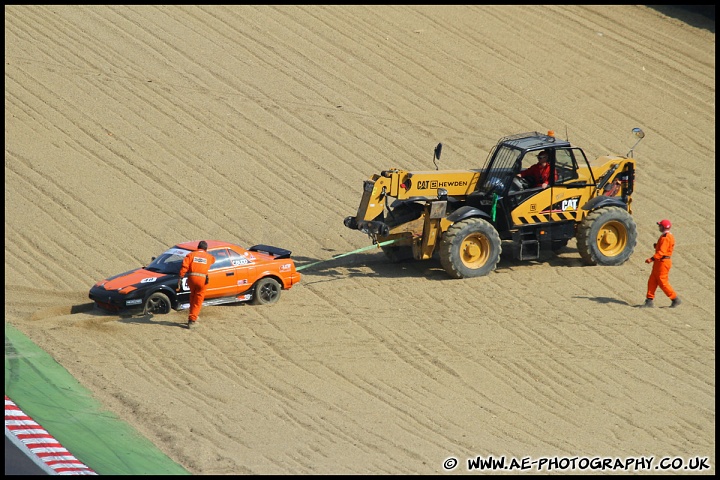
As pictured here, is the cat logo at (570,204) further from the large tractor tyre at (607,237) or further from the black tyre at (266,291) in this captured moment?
the black tyre at (266,291)

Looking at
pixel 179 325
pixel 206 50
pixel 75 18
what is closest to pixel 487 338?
pixel 179 325

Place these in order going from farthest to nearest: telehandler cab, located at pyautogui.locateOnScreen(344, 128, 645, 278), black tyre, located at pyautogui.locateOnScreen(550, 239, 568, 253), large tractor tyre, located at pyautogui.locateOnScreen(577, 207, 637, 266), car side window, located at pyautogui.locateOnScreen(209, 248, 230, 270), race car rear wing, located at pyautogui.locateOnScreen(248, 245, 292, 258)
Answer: black tyre, located at pyautogui.locateOnScreen(550, 239, 568, 253) → large tractor tyre, located at pyautogui.locateOnScreen(577, 207, 637, 266) → telehandler cab, located at pyautogui.locateOnScreen(344, 128, 645, 278) → race car rear wing, located at pyautogui.locateOnScreen(248, 245, 292, 258) → car side window, located at pyautogui.locateOnScreen(209, 248, 230, 270)

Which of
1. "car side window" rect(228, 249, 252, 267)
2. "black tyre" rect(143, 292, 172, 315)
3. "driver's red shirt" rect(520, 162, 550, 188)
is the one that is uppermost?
"driver's red shirt" rect(520, 162, 550, 188)

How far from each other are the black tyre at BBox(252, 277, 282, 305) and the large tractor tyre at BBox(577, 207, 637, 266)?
564 centimetres

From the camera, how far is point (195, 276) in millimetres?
15516

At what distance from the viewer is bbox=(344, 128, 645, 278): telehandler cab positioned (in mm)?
17656

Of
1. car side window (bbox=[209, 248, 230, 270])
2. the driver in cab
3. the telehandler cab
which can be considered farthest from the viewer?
the driver in cab

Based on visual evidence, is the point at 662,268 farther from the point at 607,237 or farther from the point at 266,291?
the point at 266,291

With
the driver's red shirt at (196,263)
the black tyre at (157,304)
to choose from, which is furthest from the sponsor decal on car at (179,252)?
the black tyre at (157,304)

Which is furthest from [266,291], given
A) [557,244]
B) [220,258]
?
[557,244]

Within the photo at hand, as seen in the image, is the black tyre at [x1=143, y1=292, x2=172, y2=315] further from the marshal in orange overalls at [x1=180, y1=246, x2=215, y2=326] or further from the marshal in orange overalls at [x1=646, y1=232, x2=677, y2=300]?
the marshal in orange overalls at [x1=646, y1=232, x2=677, y2=300]

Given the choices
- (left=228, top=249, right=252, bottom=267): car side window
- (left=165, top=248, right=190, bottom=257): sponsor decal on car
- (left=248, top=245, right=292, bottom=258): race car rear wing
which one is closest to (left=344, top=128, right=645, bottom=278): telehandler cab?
(left=248, top=245, right=292, bottom=258): race car rear wing

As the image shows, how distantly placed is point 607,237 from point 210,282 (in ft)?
24.2

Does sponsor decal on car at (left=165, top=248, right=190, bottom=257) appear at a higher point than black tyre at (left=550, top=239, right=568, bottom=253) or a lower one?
lower
